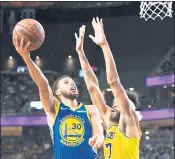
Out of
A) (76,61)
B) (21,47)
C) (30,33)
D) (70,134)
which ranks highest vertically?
(76,61)

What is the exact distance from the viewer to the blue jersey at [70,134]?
5.33 meters

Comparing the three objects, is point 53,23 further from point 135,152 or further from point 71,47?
point 135,152

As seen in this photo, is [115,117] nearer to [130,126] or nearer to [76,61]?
[130,126]

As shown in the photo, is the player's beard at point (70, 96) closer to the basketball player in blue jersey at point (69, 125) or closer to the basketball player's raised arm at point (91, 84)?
the basketball player in blue jersey at point (69, 125)

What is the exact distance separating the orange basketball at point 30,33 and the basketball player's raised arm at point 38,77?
292 mm

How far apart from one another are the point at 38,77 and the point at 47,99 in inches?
10.2

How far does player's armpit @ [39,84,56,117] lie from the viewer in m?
5.25

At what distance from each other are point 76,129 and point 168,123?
22427 millimetres

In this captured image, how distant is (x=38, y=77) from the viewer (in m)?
5.20

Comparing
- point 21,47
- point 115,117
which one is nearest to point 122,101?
point 115,117

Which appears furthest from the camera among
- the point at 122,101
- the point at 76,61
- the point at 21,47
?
the point at 76,61

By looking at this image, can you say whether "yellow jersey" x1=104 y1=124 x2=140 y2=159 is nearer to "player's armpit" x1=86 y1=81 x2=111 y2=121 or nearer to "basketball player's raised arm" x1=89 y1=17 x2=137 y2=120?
"basketball player's raised arm" x1=89 y1=17 x2=137 y2=120

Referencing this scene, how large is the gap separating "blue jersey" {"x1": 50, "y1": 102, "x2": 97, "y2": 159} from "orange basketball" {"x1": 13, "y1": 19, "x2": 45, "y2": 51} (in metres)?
0.71

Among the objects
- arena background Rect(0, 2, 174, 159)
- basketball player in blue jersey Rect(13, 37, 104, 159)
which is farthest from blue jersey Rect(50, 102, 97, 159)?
arena background Rect(0, 2, 174, 159)
